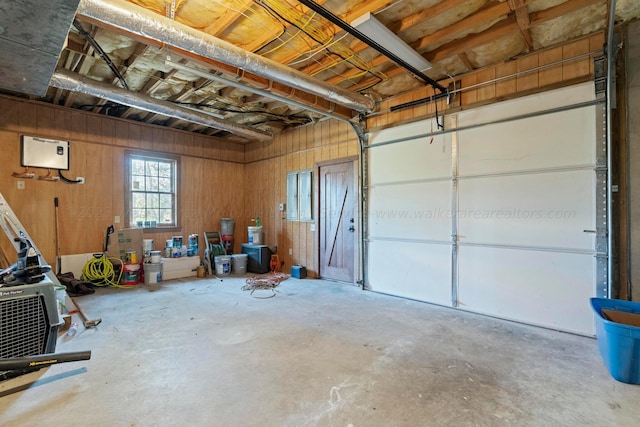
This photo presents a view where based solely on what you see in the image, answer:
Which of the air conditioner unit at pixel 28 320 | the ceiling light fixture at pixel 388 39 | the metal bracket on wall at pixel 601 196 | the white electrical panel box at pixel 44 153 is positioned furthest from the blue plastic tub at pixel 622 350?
the white electrical panel box at pixel 44 153

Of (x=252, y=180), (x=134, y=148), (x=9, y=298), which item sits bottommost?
(x=9, y=298)

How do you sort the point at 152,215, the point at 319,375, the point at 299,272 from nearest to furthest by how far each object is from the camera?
the point at 319,375 < the point at 299,272 < the point at 152,215

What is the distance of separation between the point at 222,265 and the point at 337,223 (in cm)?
260

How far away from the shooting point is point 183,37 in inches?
108

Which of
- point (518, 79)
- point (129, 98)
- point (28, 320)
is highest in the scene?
point (129, 98)

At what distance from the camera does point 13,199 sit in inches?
192

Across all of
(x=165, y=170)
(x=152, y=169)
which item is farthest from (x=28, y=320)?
(x=165, y=170)

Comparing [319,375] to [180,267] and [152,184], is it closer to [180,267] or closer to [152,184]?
[180,267]

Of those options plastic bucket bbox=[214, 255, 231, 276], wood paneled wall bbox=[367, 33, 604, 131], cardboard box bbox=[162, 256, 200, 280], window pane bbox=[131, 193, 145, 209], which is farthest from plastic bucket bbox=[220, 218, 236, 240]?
wood paneled wall bbox=[367, 33, 604, 131]

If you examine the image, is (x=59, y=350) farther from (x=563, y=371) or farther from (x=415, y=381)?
(x=563, y=371)

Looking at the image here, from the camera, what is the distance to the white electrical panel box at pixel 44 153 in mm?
4918

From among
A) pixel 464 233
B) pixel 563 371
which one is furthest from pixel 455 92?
pixel 563 371

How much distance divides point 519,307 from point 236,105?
5.17m

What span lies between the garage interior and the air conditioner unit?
0.79 feet
